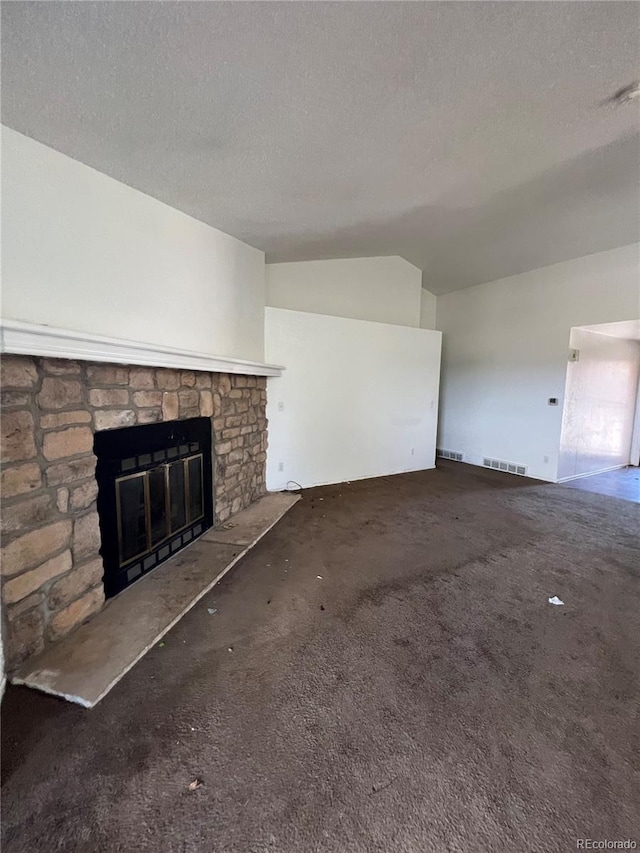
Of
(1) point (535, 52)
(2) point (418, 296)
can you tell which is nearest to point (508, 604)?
(1) point (535, 52)

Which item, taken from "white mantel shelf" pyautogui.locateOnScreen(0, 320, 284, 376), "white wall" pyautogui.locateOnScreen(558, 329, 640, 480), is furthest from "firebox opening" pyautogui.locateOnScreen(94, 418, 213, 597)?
"white wall" pyautogui.locateOnScreen(558, 329, 640, 480)

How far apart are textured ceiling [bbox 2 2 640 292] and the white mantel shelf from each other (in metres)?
0.94

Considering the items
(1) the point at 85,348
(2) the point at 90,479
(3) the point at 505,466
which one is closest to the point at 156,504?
(2) the point at 90,479

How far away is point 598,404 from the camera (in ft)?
16.9

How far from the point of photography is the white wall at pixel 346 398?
13.5 feet

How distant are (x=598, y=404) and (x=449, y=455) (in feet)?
7.41

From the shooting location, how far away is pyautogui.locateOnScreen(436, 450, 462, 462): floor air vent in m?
6.10

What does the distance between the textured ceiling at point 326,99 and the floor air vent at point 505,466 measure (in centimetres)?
352

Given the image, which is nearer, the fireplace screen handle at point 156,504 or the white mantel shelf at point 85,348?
the white mantel shelf at point 85,348

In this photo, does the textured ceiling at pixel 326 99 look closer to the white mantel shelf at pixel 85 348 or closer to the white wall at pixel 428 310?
the white mantel shelf at pixel 85 348

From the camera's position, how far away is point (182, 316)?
8.43ft

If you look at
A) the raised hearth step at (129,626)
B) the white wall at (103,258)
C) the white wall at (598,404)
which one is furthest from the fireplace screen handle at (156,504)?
the white wall at (598,404)

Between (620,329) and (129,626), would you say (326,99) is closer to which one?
(129,626)

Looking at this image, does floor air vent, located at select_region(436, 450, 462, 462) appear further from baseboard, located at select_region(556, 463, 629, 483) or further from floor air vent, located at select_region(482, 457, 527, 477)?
baseboard, located at select_region(556, 463, 629, 483)
